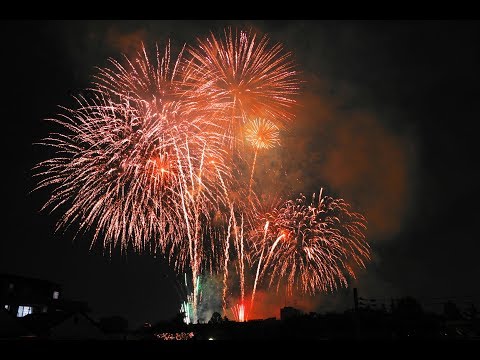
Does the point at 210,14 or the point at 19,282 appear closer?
the point at 210,14

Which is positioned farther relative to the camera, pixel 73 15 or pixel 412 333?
pixel 412 333

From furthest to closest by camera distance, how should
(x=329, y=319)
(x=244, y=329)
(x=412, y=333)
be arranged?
(x=329, y=319) < (x=244, y=329) < (x=412, y=333)

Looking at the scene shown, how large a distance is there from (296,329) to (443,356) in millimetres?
56110

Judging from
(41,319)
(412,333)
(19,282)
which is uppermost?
(19,282)

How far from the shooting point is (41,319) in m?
41.5

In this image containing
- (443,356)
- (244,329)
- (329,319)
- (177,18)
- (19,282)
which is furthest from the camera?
(19,282)

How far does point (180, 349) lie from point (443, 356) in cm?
175

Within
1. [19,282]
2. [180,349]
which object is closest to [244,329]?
[19,282]

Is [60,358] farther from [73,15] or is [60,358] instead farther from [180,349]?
[73,15]

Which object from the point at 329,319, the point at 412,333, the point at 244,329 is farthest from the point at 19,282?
the point at 412,333

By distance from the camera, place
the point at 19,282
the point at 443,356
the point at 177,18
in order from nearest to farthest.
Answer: the point at 443,356
the point at 177,18
the point at 19,282

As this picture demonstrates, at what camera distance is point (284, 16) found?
9.29ft

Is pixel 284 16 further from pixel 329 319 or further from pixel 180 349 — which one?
pixel 329 319

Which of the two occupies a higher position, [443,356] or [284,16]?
[284,16]
